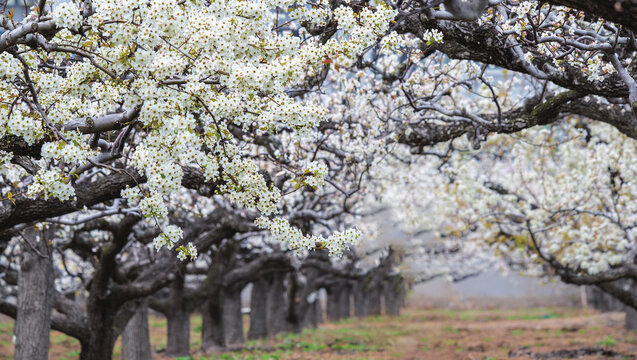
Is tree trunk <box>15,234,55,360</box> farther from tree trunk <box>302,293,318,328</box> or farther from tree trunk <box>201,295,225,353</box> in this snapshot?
tree trunk <box>302,293,318,328</box>

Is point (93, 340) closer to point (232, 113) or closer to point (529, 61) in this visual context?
point (232, 113)

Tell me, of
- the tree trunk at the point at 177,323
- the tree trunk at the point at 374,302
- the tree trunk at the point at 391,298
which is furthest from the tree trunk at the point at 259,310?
the tree trunk at the point at 391,298

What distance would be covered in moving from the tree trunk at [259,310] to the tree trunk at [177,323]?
5467 mm

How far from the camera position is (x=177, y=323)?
17.4m

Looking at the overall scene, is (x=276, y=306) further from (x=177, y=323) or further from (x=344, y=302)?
(x=344, y=302)

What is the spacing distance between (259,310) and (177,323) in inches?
242

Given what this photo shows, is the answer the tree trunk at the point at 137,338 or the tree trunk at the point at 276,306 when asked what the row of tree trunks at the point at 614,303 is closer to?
the tree trunk at the point at 276,306

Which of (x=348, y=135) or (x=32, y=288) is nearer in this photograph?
(x=348, y=135)

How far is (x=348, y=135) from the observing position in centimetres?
1003

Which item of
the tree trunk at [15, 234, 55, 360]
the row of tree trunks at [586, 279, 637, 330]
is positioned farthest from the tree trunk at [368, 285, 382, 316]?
the tree trunk at [15, 234, 55, 360]

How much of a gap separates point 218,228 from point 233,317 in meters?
10.4

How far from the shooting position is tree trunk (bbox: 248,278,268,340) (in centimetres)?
2298

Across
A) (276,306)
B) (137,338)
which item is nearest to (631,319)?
(276,306)

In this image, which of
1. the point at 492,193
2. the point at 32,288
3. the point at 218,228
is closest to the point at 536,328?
the point at 492,193
